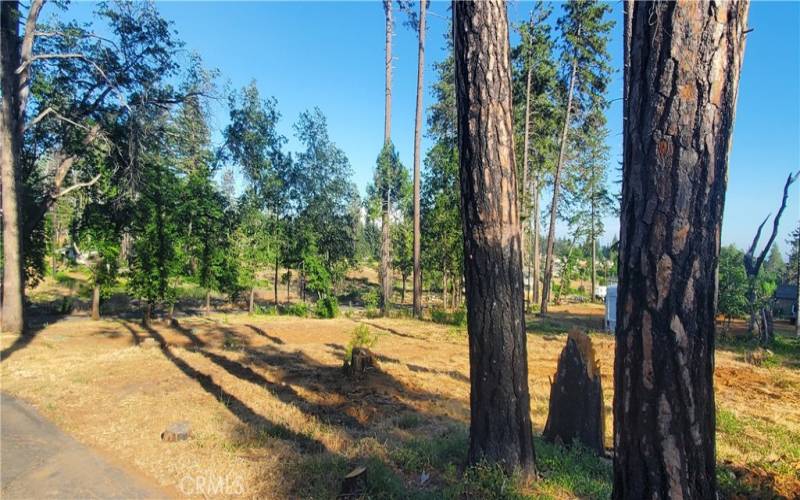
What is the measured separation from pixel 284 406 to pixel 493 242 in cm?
406

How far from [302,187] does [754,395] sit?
2086 cm

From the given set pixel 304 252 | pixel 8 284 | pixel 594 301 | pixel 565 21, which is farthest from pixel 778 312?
pixel 8 284

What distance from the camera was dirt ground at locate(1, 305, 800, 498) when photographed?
4074mm

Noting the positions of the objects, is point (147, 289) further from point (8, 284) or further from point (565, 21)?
point (565, 21)

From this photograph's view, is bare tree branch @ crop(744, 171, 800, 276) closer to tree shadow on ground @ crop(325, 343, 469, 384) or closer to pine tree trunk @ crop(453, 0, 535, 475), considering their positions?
tree shadow on ground @ crop(325, 343, 469, 384)

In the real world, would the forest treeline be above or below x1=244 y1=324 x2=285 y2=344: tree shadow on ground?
above

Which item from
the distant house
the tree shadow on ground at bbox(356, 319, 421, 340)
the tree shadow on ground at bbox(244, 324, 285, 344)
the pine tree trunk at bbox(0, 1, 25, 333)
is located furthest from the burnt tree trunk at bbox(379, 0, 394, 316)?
the distant house

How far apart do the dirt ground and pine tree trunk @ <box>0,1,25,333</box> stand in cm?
106

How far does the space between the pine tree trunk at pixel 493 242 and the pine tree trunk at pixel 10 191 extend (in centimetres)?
1359

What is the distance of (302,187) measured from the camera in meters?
24.3

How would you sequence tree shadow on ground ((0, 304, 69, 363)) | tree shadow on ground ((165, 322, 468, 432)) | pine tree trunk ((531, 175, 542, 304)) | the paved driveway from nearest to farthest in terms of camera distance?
the paved driveway
tree shadow on ground ((165, 322, 468, 432))
tree shadow on ground ((0, 304, 69, 363))
pine tree trunk ((531, 175, 542, 304))

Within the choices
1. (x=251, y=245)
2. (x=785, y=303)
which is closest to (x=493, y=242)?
(x=251, y=245)

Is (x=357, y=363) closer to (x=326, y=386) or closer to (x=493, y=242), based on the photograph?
(x=326, y=386)

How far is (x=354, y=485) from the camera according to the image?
3545 mm
